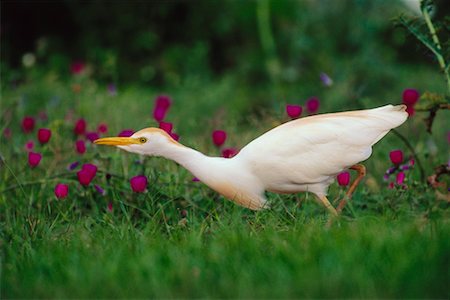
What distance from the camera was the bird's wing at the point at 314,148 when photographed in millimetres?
3266

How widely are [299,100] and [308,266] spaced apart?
5.96 m

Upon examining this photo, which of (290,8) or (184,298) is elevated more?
(290,8)

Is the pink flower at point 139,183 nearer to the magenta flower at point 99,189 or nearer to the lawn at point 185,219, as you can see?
the lawn at point 185,219

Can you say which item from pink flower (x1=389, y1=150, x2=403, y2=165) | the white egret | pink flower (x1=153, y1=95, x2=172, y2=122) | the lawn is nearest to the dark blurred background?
the lawn

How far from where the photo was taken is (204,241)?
3289 millimetres

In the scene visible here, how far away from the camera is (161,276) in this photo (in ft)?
9.22

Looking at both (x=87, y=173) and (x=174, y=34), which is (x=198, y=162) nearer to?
(x=87, y=173)

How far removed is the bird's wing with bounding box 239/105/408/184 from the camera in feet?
10.7

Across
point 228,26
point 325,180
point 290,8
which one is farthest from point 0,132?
point 290,8

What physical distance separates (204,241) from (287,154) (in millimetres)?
496

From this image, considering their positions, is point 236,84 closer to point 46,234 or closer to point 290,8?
point 290,8

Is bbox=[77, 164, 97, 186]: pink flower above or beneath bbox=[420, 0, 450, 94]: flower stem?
beneath

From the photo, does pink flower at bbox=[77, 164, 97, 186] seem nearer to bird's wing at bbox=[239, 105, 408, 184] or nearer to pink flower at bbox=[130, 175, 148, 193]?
pink flower at bbox=[130, 175, 148, 193]

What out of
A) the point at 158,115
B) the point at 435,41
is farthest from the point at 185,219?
the point at 435,41
